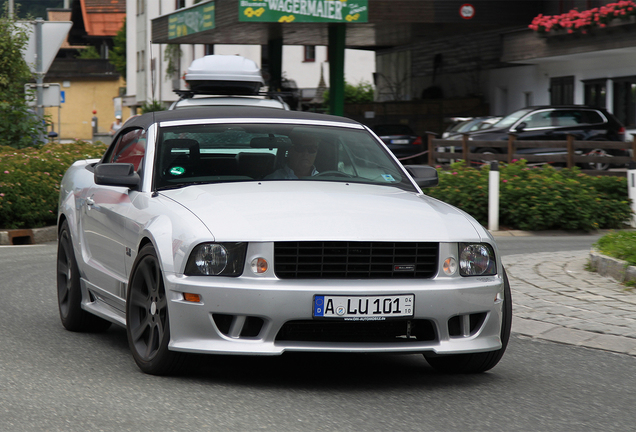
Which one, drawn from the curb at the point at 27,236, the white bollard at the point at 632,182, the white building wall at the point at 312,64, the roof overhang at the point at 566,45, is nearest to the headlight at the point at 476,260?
the curb at the point at 27,236

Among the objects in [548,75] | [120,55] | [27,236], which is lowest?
[27,236]

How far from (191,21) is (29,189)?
815 inches

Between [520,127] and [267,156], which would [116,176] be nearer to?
[267,156]

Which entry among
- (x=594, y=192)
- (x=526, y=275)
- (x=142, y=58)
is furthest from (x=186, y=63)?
(x=526, y=275)

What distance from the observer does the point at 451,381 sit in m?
5.50

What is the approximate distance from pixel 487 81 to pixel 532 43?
23.5 ft

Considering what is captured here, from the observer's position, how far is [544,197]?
15.2 meters

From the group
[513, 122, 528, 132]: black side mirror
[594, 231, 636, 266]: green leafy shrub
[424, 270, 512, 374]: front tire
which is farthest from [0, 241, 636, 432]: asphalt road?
[513, 122, 528, 132]: black side mirror

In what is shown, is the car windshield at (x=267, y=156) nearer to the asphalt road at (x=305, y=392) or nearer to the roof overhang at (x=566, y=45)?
the asphalt road at (x=305, y=392)

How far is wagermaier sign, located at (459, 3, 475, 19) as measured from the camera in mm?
30703

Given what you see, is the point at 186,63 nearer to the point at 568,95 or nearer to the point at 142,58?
the point at 142,58

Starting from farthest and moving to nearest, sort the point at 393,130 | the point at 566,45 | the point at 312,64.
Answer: the point at 312,64 → the point at 393,130 → the point at 566,45

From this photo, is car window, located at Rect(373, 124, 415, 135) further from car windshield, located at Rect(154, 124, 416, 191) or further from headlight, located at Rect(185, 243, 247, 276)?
headlight, located at Rect(185, 243, 247, 276)

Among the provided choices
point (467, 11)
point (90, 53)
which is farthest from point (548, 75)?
point (90, 53)
